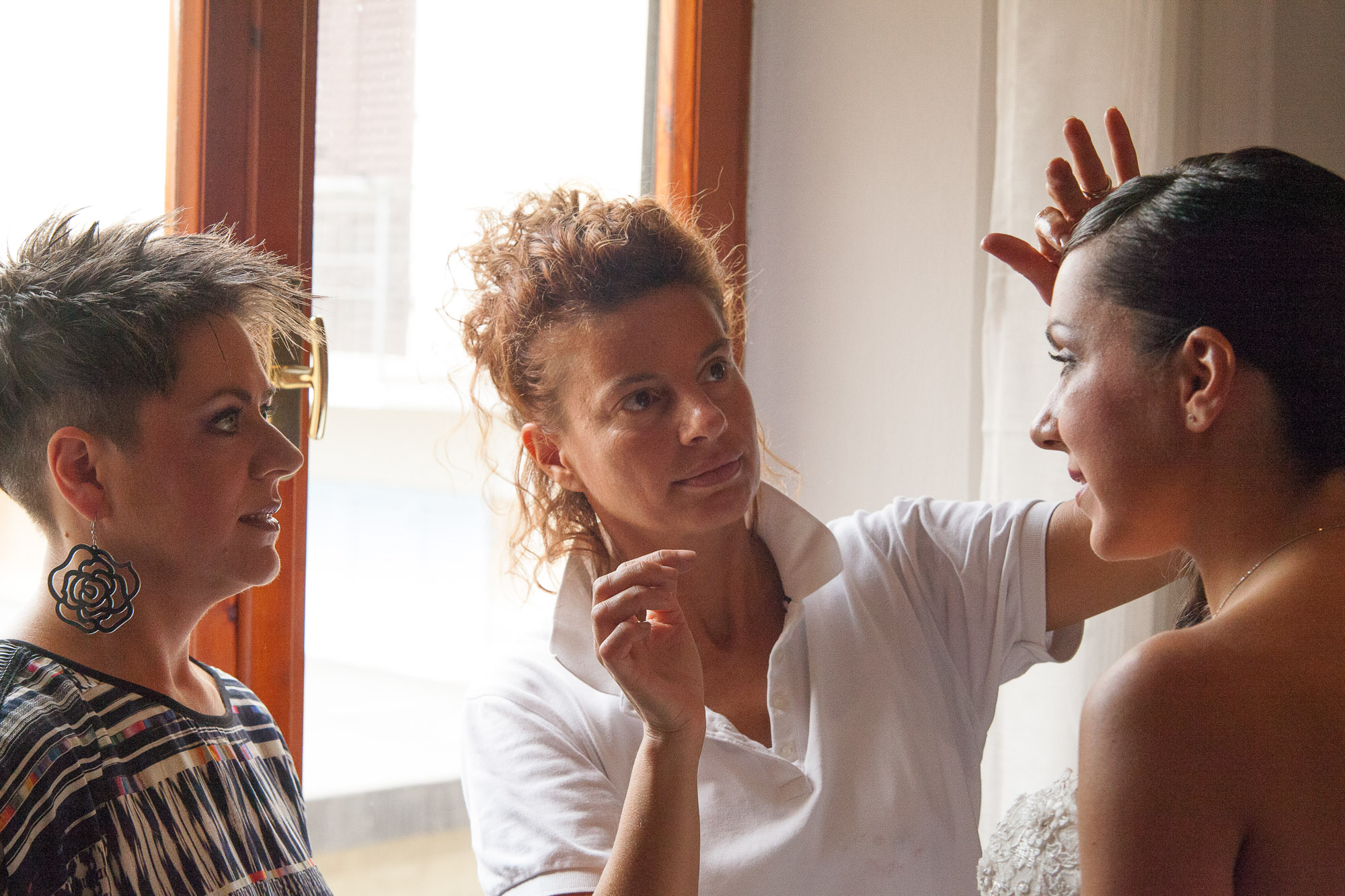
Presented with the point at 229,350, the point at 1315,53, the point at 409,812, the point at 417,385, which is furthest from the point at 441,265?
the point at 1315,53

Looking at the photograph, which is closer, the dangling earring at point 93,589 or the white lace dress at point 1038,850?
the dangling earring at point 93,589

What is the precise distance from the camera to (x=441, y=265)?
173 cm

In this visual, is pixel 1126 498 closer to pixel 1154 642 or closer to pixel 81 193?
pixel 1154 642

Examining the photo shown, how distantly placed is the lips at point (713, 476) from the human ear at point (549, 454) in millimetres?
183

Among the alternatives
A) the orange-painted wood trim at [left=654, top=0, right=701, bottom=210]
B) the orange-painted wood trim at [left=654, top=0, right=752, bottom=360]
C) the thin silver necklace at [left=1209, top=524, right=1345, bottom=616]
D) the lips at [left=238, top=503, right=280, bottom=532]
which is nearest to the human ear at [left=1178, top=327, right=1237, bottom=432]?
the thin silver necklace at [left=1209, top=524, right=1345, bottom=616]

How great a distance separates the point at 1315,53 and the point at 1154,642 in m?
1.45

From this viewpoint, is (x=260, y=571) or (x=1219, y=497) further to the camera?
(x=260, y=571)

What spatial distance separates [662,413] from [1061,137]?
34.6 inches

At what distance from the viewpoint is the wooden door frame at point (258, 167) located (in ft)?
4.61

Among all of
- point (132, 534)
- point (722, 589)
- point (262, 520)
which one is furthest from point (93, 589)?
point (722, 589)

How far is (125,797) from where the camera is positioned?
3.13 ft

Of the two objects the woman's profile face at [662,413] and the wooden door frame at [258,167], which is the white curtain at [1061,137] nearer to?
the woman's profile face at [662,413]

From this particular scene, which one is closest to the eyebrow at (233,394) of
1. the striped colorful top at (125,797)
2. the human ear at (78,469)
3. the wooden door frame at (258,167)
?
the human ear at (78,469)

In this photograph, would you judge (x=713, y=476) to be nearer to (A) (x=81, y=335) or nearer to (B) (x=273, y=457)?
(B) (x=273, y=457)
